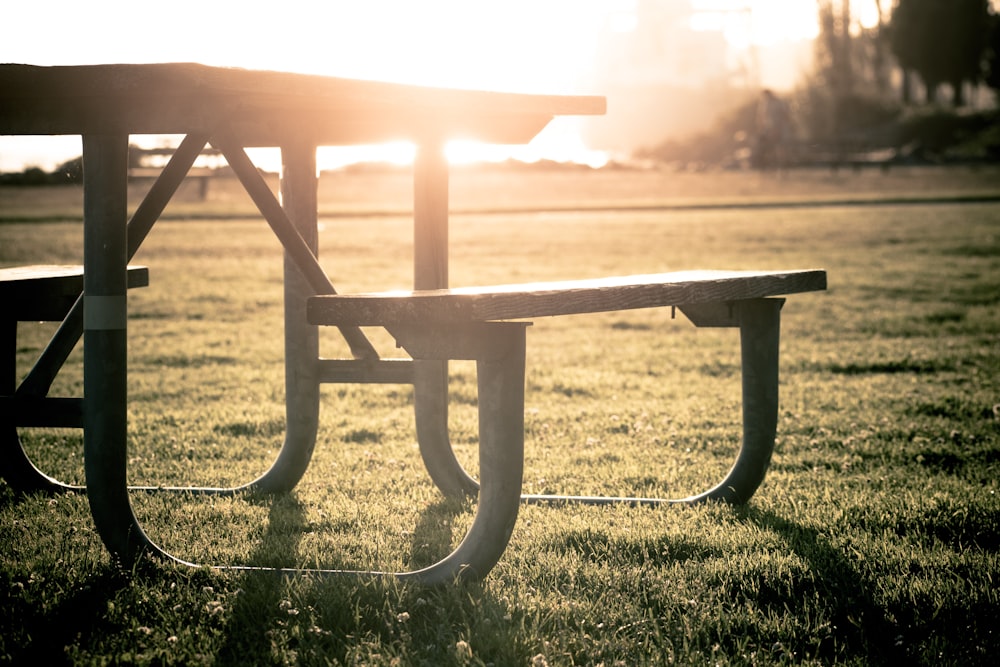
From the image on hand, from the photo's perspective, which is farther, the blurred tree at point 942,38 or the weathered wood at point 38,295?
the blurred tree at point 942,38

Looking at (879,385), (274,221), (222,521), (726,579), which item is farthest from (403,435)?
(879,385)

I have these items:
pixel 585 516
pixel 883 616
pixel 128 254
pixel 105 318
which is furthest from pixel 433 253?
pixel 883 616

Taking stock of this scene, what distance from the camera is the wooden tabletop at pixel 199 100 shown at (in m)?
2.49

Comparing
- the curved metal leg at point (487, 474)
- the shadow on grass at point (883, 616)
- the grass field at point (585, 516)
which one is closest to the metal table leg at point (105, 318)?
the curved metal leg at point (487, 474)

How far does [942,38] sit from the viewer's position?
56.5m

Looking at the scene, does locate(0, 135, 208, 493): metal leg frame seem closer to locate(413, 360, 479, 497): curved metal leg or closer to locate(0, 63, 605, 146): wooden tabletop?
locate(0, 63, 605, 146): wooden tabletop

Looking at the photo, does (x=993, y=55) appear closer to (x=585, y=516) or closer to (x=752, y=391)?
(x=752, y=391)

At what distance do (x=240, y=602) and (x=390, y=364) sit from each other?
111 centimetres

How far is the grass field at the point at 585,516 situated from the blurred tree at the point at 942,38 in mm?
51317

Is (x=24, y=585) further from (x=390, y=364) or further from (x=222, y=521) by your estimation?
(x=390, y=364)

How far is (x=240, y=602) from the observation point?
8.96 ft

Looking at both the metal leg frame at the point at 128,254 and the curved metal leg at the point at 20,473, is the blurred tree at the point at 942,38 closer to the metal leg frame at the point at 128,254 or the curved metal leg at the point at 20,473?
the curved metal leg at the point at 20,473

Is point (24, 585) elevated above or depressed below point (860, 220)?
below

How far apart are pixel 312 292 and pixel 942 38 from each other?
5948cm
